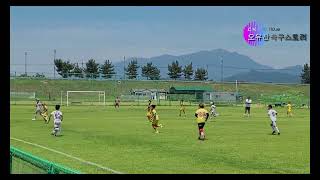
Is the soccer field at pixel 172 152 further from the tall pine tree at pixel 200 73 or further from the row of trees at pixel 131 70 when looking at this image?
the tall pine tree at pixel 200 73

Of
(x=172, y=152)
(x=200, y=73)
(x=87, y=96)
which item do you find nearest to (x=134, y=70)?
(x=200, y=73)

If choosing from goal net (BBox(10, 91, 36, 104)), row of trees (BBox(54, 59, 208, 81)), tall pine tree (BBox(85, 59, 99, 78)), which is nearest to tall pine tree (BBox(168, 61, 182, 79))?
row of trees (BBox(54, 59, 208, 81))

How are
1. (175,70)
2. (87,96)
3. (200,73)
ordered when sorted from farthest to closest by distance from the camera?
(175,70), (200,73), (87,96)

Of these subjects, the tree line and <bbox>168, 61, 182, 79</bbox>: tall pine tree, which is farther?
<bbox>168, 61, 182, 79</bbox>: tall pine tree

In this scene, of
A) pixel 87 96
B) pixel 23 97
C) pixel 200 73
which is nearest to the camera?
pixel 23 97

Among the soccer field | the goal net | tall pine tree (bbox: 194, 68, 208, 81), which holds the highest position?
tall pine tree (bbox: 194, 68, 208, 81)

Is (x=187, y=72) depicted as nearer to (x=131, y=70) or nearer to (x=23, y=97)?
(x=131, y=70)

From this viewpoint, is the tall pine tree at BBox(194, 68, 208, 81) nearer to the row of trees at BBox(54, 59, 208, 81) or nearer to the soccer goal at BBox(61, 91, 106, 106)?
the row of trees at BBox(54, 59, 208, 81)

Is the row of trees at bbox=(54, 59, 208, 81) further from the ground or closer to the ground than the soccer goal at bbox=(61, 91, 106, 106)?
further from the ground
